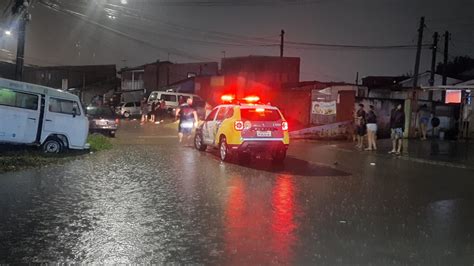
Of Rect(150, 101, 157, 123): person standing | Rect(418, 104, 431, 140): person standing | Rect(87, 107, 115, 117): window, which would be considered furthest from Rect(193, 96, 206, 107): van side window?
Rect(418, 104, 431, 140): person standing

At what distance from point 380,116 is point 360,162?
51.5 feet

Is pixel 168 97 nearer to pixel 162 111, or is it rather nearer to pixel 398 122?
pixel 162 111

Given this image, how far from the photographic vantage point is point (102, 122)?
23.7 m

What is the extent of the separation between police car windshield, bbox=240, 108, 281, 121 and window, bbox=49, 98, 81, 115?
5.23 meters

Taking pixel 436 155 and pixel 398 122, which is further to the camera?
pixel 436 155

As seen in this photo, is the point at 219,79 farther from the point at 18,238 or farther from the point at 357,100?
the point at 18,238

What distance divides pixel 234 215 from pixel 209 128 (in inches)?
352

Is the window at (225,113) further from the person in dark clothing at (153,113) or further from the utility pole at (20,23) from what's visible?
the person in dark clothing at (153,113)

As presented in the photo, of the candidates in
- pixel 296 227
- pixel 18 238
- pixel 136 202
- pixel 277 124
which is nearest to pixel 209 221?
pixel 296 227

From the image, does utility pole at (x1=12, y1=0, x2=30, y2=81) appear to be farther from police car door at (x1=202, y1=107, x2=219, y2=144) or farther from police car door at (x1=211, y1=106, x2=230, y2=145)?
police car door at (x1=211, y1=106, x2=230, y2=145)

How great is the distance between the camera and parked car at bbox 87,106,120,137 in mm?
23703

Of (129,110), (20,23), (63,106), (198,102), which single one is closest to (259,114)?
(63,106)

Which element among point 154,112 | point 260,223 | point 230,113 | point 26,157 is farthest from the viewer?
point 154,112

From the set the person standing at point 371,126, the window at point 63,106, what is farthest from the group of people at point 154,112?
the window at point 63,106
